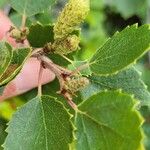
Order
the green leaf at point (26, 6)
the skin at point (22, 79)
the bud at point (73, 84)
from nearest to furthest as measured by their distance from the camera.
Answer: the bud at point (73, 84) < the green leaf at point (26, 6) < the skin at point (22, 79)

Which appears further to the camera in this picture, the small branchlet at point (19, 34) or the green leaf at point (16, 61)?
the small branchlet at point (19, 34)

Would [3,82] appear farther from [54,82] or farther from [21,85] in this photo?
[21,85]

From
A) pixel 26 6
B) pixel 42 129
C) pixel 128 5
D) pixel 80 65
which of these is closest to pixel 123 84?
pixel 80 65

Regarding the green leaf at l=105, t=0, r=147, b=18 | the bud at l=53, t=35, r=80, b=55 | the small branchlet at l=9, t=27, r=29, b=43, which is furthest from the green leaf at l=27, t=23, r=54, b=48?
the green leaf at l=105, t=0, r=147, b=18

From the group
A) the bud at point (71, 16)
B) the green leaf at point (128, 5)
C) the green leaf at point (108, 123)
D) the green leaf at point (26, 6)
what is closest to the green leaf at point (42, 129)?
the green leaf at point (108, 123)

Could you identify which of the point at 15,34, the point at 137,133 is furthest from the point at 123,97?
the point at 15,34

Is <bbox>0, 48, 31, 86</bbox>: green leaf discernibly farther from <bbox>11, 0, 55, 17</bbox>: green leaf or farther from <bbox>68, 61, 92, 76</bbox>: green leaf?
<bbox>11, 0, 55, 17</bbox>: green leaf

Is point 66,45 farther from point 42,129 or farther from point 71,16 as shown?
point 42,129

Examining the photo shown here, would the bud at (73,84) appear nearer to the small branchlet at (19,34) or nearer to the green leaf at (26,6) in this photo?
the small branchlet at (19,34)
